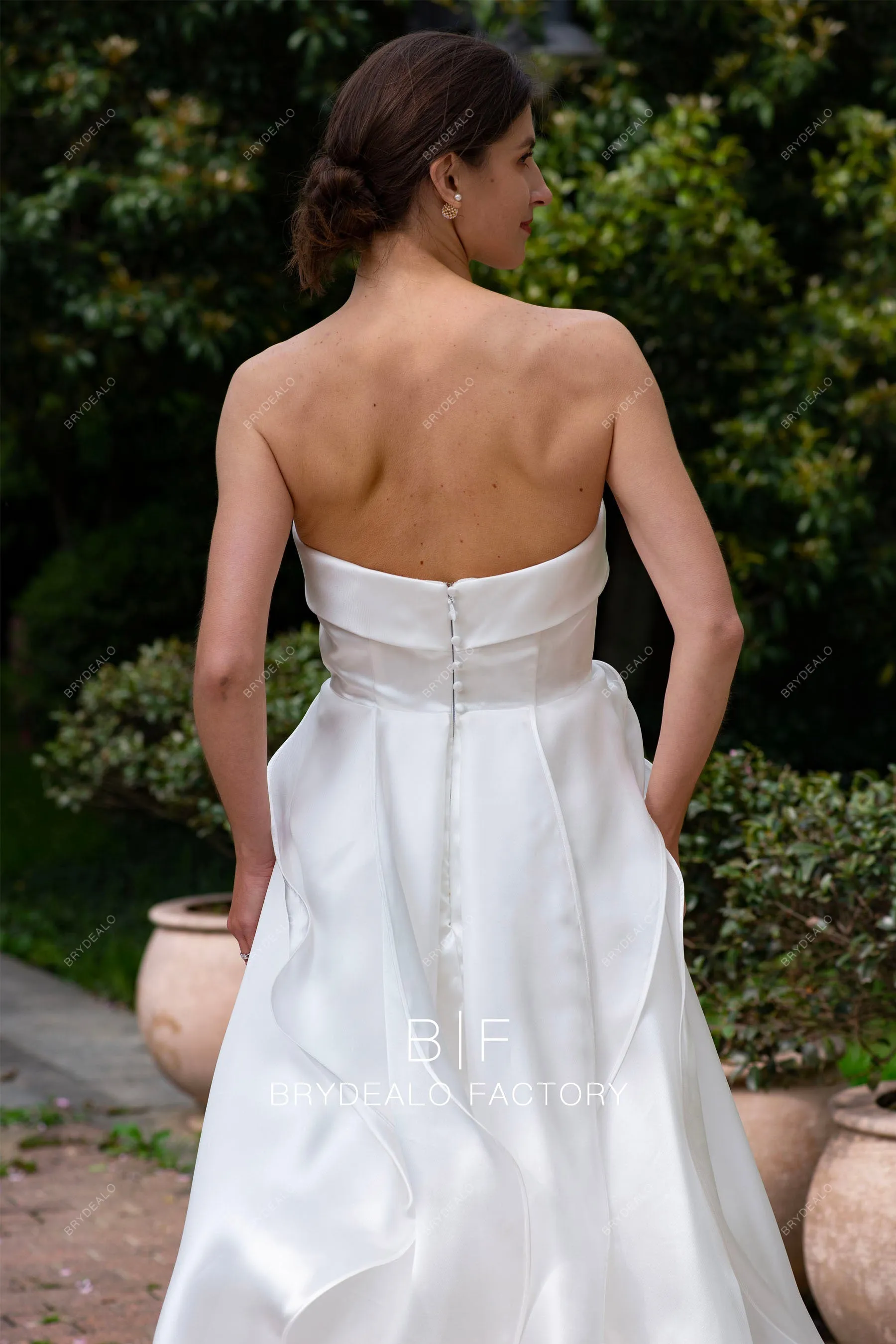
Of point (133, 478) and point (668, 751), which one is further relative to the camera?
point (133, 478)

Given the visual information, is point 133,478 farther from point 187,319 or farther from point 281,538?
point 281,538

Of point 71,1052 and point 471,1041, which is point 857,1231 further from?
point 71,1052

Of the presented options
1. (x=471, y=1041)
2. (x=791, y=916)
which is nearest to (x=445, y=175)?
(x=471, y=1041)

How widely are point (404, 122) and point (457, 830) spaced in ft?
3.10

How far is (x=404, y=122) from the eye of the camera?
6.86 ft

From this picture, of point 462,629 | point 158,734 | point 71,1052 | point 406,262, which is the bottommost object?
point 71,1052

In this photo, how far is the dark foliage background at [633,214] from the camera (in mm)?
Result: 5547

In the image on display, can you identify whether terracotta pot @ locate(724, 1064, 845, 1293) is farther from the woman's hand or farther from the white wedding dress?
the woman's hand

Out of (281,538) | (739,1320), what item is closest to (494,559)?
(281,538)

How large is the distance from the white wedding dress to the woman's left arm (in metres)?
0.12

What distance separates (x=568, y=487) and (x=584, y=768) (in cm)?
39

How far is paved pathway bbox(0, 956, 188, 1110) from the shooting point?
520 centimetres

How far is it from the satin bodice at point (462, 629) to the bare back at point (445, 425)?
0.03 m

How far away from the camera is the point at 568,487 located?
2.14 meters
